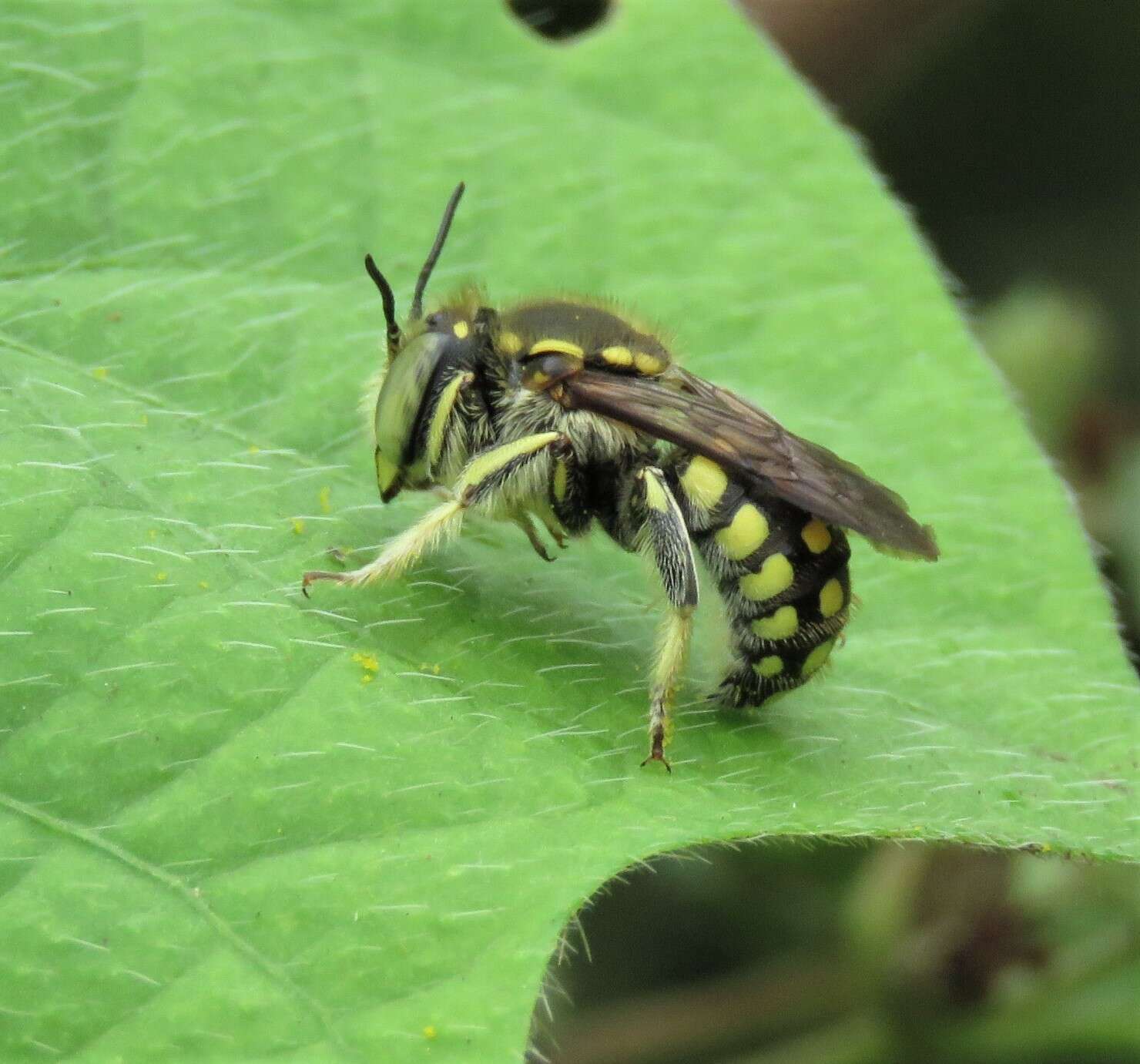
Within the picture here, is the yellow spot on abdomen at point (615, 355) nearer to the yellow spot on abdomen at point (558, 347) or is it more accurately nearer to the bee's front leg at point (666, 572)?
the yellow spot on abdomen at point (558, 347)

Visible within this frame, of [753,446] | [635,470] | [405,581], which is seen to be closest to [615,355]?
[635,470]

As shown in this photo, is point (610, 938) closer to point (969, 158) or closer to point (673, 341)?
point (673, 341)

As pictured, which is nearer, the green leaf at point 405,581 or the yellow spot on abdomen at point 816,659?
the green leaf at point 405,581

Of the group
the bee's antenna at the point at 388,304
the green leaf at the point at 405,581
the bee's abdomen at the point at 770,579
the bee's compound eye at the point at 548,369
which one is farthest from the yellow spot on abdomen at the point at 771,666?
the bee's antenna at the point at 388,304

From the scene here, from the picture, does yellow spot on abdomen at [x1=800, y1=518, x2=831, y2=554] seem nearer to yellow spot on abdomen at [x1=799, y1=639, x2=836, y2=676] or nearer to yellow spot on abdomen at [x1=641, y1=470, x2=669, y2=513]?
yellow spot on abdomen at [x1=799, y1=639, x2=836, y2=676]

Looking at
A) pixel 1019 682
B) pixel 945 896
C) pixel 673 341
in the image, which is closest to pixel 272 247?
pixel 673 341
